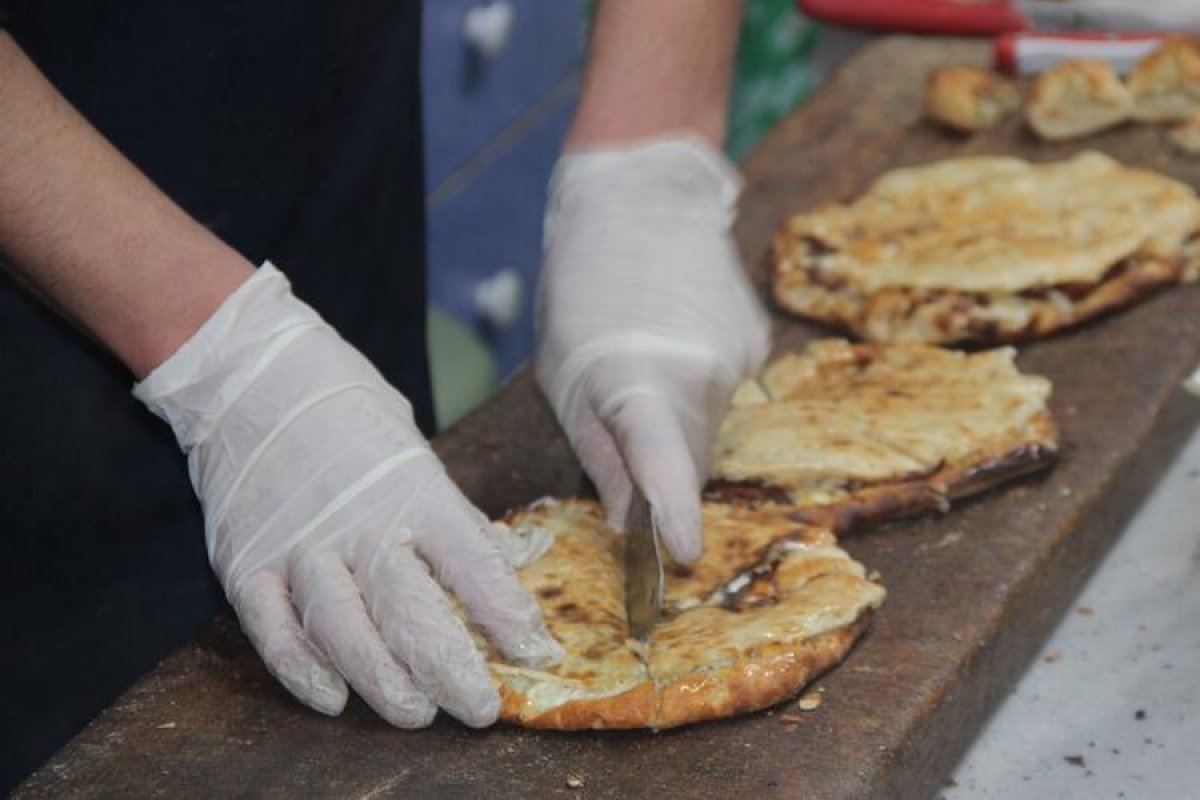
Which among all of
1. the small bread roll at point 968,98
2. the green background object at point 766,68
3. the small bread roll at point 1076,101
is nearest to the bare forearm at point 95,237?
the small bread roll at point 968,98

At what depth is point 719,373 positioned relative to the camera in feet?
8.32

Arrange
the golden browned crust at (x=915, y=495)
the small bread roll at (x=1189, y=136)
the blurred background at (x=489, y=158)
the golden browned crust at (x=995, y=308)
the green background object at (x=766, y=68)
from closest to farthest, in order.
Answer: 1. the golden browned crust at (x=915, y=495)
2. the golden browned crust at (x=995, y=308)
3. the small bread roll at (x=1189, y=136)
4. the blurred background at (x=489, y=158)
5. the green background object at (x=766, y=68)

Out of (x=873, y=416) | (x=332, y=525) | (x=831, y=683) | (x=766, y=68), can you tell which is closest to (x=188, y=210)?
(x=332, y=525)

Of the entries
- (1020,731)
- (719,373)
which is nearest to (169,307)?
(719,373)

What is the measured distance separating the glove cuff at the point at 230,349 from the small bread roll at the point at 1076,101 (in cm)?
172

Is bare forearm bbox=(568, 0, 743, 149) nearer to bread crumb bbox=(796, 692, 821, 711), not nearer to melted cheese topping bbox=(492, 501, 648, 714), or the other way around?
melted cheese topping bbox=(492, 501, 648, 714)

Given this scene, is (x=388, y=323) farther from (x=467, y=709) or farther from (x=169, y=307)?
(x=467, y=709)

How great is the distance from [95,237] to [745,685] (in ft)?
3.08

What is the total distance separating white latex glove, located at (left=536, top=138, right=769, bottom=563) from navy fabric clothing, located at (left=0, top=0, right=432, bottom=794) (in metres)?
0.38

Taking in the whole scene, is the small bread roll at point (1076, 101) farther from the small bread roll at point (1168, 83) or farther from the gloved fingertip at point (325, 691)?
the gloved fingertip at point (325, 691)

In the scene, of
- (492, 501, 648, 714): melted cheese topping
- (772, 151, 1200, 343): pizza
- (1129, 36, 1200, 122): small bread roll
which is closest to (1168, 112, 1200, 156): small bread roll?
(1129, 36, 1200, 122): small bread roll

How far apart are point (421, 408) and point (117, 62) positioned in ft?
3.05

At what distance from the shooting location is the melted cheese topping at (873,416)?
2.51 m

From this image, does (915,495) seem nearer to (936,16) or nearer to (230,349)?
(230,349)
